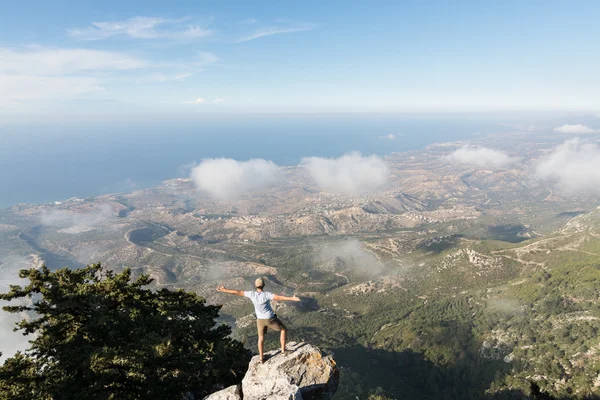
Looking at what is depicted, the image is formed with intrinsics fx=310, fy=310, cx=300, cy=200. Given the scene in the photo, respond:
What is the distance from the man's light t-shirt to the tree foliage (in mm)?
13828

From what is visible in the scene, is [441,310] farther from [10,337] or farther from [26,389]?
[10,337]

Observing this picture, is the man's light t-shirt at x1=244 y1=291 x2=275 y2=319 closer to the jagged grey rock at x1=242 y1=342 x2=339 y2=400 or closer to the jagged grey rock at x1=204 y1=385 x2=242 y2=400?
the jagged grey rock at x1=242 y1=342 x2=339 y2=400

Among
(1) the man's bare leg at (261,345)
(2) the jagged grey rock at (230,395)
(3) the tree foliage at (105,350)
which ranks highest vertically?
(1) the man's bare leg at (261,345)

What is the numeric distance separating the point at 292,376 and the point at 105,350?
608 inches

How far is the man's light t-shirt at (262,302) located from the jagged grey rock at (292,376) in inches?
155

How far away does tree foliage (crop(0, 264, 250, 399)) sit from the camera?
922 inches

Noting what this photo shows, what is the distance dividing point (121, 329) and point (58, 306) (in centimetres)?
550

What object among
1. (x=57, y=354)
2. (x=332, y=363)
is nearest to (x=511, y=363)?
(x=332, y=363)

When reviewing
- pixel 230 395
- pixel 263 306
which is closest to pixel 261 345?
pixel 263 306

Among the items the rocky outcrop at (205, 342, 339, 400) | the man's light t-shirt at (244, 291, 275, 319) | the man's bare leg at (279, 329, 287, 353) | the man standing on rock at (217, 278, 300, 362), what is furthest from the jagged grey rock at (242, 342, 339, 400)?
the man's light t-shirt at (244, 291, 275, 319)

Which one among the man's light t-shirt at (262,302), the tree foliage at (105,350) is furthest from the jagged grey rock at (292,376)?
→ the tree foliage at (105,350)

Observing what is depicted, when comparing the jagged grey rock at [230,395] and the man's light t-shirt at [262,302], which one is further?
the jagged grey rock at [230,395]

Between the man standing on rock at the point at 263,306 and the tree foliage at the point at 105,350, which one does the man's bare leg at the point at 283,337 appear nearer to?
the man standing on rock at the point at 263,306

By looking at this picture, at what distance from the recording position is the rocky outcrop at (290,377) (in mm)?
17703
